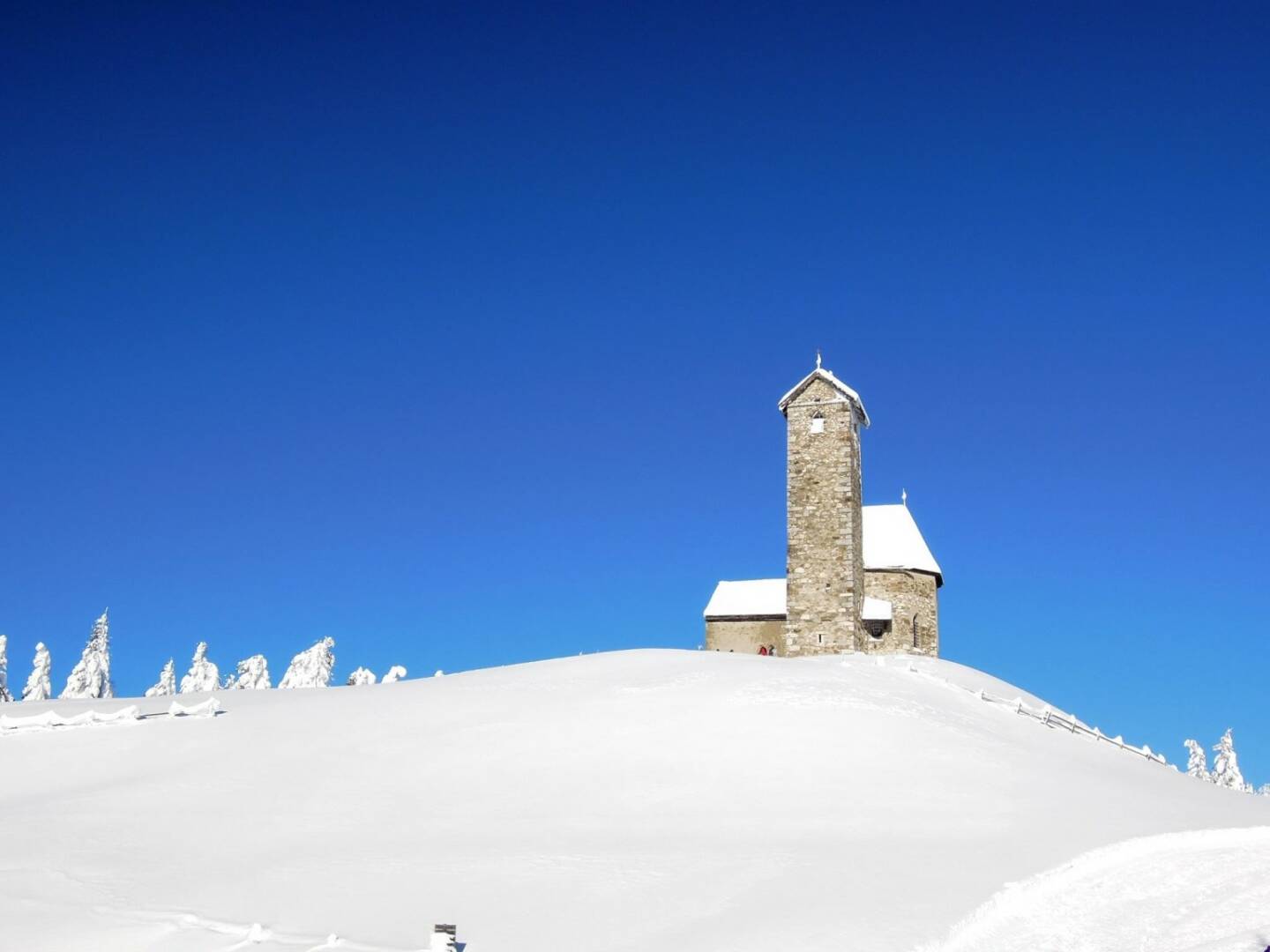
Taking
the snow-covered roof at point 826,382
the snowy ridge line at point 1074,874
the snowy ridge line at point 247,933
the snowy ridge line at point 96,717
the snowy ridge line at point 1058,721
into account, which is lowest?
the snowy ridge line at point 247,933

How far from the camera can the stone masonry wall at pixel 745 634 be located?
44.9 meters

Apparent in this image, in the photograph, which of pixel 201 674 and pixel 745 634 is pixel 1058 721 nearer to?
pixel 745 634

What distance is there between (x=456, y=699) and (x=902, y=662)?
1572cm

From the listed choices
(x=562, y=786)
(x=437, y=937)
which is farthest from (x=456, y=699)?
(x=437, y=937)

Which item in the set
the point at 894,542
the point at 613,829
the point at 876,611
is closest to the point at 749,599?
the point at 876,611

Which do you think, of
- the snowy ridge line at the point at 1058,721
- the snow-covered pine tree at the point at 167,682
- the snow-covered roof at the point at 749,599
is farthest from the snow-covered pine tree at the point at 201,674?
the snowy ridge line at the point at 1058,721

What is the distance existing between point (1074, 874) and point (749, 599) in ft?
107

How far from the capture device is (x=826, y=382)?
135ft

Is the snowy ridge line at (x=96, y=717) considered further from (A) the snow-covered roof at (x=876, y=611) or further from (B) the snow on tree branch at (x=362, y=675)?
(B) the snow on tree branch at (x=362, y=675)

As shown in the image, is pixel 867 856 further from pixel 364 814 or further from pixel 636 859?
pixel 364 814

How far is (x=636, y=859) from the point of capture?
44.3 ft

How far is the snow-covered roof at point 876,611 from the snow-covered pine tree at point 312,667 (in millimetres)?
36077

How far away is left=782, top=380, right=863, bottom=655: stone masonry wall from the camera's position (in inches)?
1540

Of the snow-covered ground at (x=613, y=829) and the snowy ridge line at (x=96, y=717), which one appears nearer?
the snow-covered ground at (x=613, y=829)
